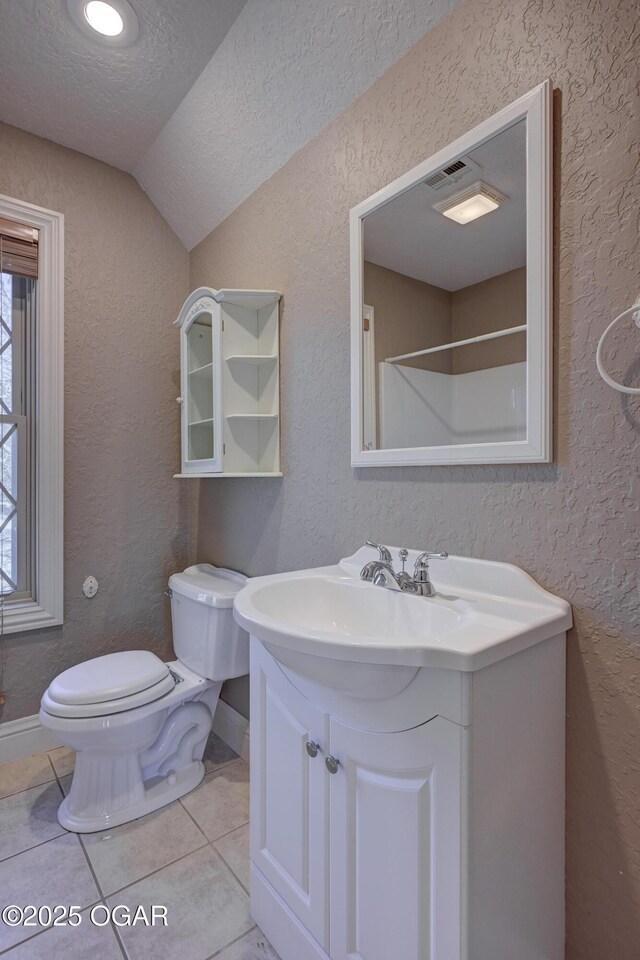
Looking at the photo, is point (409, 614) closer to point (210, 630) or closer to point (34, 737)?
point (210, 630)

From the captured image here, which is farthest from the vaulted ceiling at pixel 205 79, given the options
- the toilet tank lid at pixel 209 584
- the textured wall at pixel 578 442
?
the toilet tank lid at pixel 209 584

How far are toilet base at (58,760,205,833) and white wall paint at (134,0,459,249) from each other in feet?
7.46

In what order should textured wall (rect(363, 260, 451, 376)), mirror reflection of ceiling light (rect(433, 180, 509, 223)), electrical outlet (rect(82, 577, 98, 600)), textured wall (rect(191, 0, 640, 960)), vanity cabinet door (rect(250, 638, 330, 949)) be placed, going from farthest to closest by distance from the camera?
electrical outlet (rect(82, 577, 98, 600)) → textured wall (rect(363, 260, 451, 376)) → mirror reflection of ceiling light (rect(433, 180, 509, 223)) → vanity cabinet door (rect(250, 638, 330, 949)) → textured wall (rect(191, 0, 640, 960))

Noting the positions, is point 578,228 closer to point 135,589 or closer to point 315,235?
point 315,235

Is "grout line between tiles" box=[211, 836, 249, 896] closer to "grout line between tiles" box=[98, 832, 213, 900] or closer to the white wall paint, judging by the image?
"grout line between tiles" box=[98, 832, 213, 900]

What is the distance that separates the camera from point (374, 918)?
2.91 feet

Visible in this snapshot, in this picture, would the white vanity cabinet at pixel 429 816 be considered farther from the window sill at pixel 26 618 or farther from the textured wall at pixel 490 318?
the window sill at pixel 26 618

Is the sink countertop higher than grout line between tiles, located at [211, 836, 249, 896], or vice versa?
the sink countertop

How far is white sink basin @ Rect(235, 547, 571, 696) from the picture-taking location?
774 millimetres

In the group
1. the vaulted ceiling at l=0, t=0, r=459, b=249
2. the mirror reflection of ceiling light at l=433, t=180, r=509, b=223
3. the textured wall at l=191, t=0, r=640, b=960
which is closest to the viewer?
the textured wall at l=191, t=0, r=640, b=960

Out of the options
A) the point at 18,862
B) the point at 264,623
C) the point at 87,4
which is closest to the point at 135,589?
the point at 18,862

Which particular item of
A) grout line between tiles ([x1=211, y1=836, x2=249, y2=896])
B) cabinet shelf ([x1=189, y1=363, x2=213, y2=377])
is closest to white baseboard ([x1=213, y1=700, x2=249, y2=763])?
grout line between tiles ([x1=211, y1=836, x2=249, y2=896])

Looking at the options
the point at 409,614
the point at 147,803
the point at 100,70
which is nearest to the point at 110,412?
the point at 100,70

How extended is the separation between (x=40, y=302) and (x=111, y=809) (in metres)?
1.93
